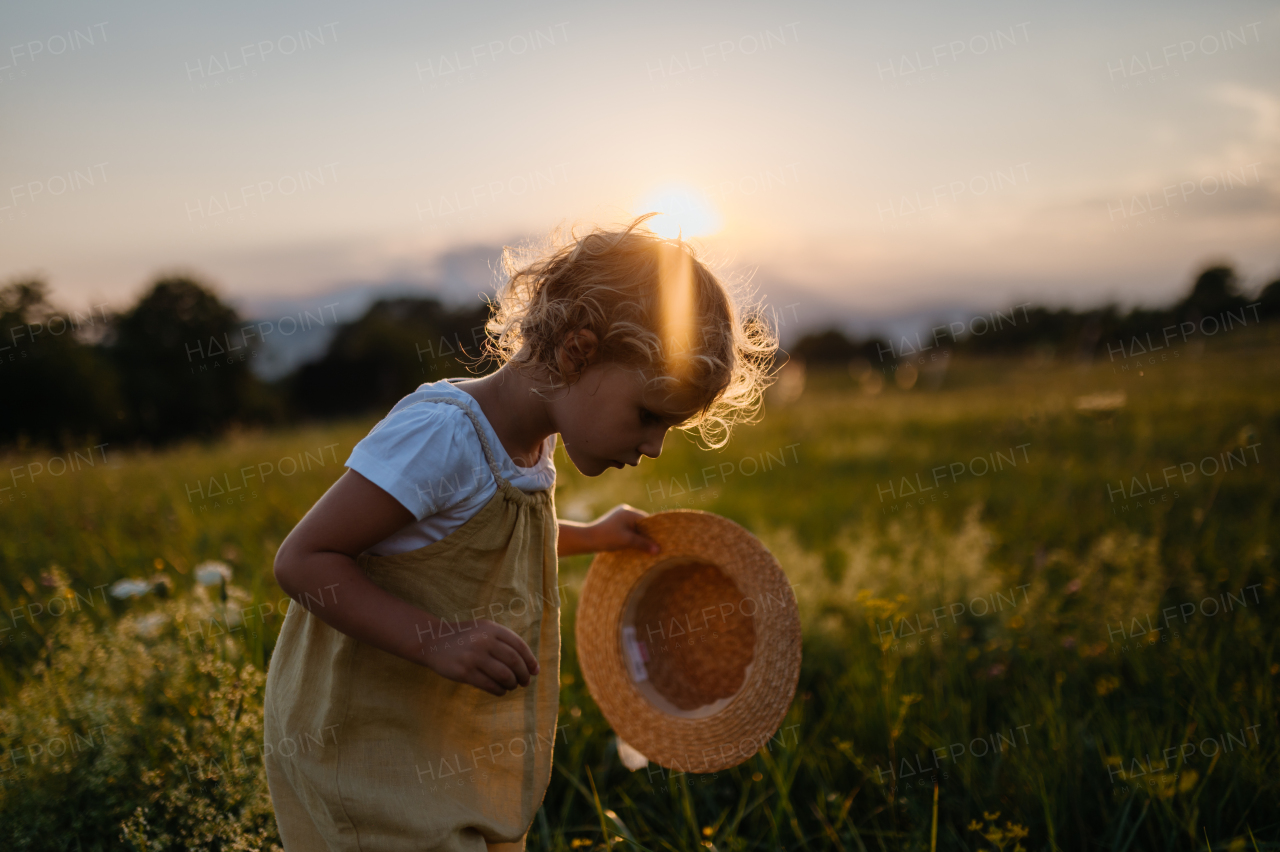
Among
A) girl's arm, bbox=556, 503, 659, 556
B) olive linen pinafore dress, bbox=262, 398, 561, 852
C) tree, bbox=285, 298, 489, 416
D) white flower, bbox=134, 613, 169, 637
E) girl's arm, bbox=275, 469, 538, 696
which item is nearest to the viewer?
girl's arm, bbox=275, 469, 538, 696

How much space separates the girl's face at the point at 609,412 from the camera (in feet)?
5.67

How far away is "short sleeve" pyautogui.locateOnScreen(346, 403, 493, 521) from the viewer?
59.7 inches

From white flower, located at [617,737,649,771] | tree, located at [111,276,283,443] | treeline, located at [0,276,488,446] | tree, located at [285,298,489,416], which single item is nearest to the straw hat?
white flower, located at [617,737,649,771]

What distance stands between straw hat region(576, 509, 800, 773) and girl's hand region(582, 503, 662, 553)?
1.4 inches

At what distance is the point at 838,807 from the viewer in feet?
8.25

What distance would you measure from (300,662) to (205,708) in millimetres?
744

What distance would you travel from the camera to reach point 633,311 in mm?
1736

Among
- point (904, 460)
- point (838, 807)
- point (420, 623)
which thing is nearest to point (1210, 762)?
point (838, 807)

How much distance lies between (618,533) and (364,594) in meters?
1.03

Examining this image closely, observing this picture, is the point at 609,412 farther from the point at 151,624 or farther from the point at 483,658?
the point at 151,624

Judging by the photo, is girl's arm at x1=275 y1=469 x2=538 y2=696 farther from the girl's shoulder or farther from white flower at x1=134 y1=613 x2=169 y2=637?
white flower at x1=134 y1=613 x2=169 y2=637

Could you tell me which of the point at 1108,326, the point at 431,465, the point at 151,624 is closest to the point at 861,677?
the point at 431,465

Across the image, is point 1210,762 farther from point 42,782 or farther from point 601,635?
point 42,782

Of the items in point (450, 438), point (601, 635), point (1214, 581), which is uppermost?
point (450, 438)
